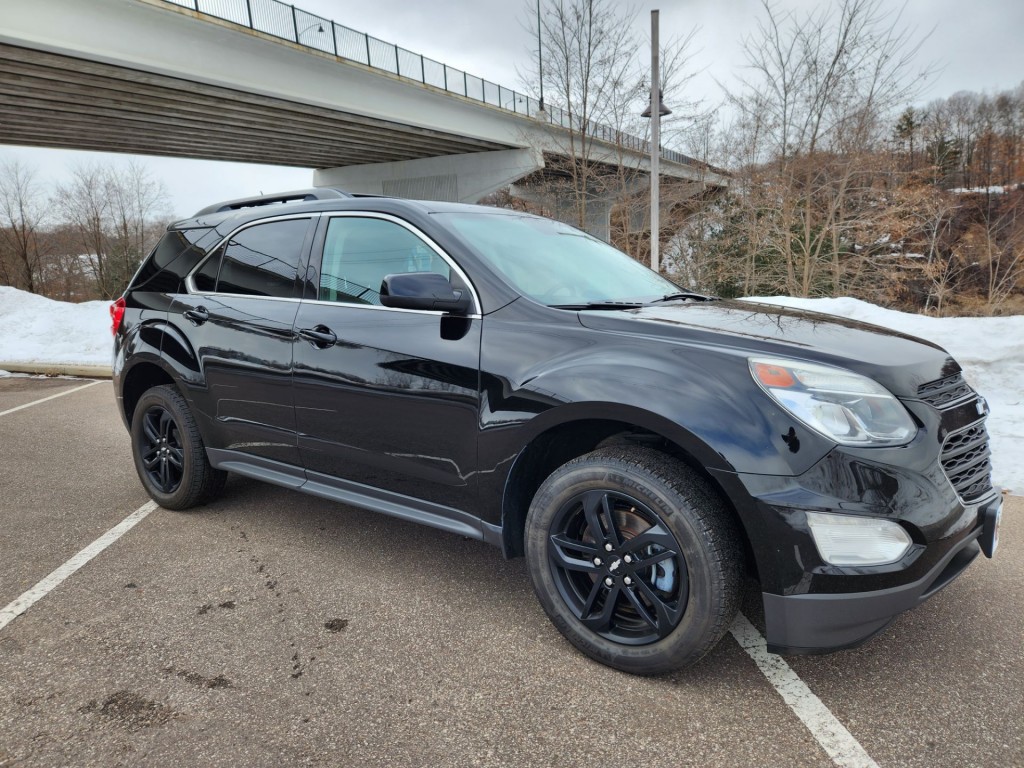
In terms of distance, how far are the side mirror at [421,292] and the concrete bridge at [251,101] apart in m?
17.9

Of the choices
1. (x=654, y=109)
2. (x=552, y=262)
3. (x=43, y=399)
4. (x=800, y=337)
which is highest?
(x=654, y=109)

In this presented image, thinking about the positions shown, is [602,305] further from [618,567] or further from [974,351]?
[974,351]

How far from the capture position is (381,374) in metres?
2.78

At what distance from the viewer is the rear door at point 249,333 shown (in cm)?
320

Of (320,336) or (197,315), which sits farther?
(197,315)

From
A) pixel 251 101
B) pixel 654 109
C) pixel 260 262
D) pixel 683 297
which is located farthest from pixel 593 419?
pixel 251 101

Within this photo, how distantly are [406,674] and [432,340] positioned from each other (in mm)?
1293

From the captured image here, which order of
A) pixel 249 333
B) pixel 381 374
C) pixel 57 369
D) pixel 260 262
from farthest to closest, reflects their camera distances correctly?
pixel 57 369 → pixel 260 262 → pixel 249 333 → pixel 381 374

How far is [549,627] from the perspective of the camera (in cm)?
262

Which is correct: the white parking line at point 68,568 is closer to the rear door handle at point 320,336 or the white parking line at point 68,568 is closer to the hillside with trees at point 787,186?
the rear door handle at point 320,336

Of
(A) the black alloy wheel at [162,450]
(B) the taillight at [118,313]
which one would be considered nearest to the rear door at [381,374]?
(A) the black alloy wheel at [162,450]

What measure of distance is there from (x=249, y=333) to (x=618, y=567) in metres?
2.24

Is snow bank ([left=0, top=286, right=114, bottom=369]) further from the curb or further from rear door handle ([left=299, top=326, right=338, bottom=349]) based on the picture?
rear door handle ([left=299, top=326, right=338, bottom=349])

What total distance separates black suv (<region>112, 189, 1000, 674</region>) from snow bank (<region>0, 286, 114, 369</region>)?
8.88m
